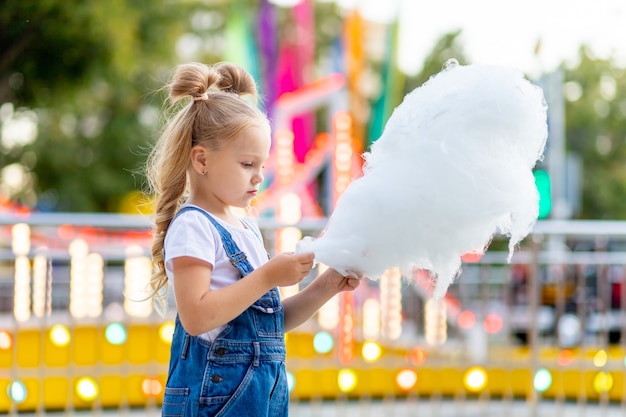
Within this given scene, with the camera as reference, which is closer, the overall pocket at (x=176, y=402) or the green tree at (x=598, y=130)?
the overall pocket at (x=176, y=402)

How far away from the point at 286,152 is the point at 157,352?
14.1 ft

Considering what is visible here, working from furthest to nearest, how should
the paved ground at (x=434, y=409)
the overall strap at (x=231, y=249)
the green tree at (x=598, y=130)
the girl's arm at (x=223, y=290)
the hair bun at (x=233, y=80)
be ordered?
1. the green tree at (x=598, y=130)
2. the paved ground at (x=434, y=409)
3. the hair bun at (x=233, y=80)
4. the overall strap at (x=231, y=249)
5. the girl's arm at (x=223, y=290)

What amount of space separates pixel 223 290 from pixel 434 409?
4203 mm

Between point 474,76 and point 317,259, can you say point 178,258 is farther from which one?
point 474,76

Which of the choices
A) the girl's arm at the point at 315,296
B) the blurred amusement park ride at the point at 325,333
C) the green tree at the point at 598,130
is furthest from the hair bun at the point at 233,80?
the green tree at the point at 598,130

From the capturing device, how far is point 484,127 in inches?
77.5

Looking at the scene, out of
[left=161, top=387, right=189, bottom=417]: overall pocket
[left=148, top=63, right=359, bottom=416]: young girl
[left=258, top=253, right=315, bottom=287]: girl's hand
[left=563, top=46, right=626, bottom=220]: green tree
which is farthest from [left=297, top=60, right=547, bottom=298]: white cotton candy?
[left=563, top=46, right=626, bottom=220]: green tree

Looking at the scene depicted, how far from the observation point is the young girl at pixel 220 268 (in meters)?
1.89

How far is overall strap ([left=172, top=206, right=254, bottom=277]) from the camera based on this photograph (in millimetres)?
1993

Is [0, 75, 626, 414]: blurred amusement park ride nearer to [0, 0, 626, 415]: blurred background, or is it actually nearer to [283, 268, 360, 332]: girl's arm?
[0, 0, 626, 415]: blurred background

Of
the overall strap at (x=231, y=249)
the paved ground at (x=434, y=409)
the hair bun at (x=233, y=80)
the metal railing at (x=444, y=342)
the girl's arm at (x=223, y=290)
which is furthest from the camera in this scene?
the paved ground at (x=434, y=409)

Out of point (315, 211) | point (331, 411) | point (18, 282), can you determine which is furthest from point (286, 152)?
point (18, 282)

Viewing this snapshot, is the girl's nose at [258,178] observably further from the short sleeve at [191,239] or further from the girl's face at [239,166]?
the short sleeve at [191,239]

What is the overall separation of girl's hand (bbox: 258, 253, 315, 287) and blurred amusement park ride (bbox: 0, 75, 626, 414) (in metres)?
2.67
